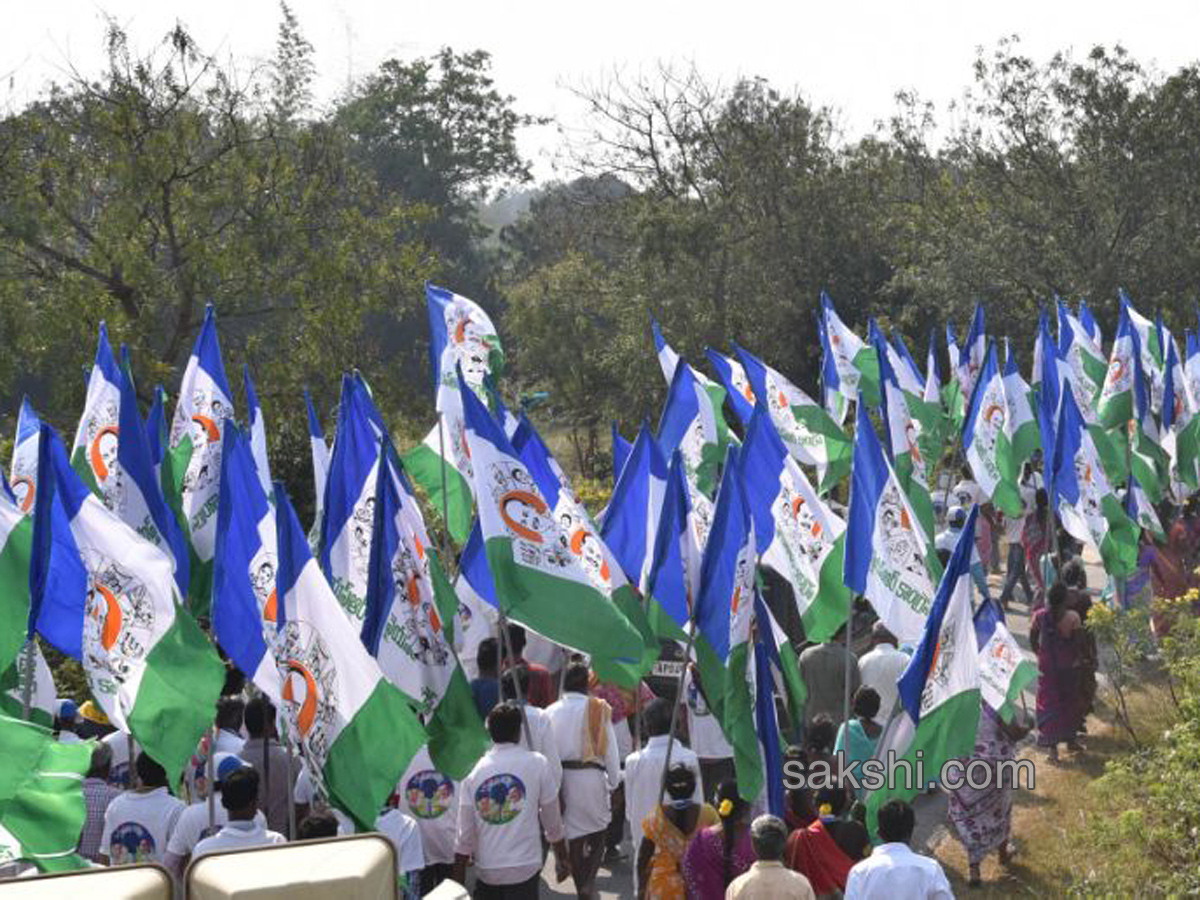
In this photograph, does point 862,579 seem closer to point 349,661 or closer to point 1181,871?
point 1181,871

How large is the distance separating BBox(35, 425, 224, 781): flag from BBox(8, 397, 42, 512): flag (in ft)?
9.02

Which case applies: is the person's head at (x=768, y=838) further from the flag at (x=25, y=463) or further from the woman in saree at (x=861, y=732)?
the flag at (x=25, y=463)

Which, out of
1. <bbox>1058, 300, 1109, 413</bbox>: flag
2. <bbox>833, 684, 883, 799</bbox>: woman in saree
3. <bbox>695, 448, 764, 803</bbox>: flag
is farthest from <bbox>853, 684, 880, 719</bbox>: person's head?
<bbox>1058, 300, 1109, 413</bbox>: flag

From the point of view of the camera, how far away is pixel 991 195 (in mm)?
30078

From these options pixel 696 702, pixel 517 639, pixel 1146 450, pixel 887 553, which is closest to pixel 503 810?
pixel 696 702

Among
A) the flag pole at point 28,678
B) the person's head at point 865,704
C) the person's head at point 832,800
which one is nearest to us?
the person's head at point 832,800

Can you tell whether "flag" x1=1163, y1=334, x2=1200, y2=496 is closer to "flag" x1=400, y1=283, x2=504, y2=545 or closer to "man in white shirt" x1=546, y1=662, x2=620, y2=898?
"flag" x1=400, y1=283, x2=504, y2=545

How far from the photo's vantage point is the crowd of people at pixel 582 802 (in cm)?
696

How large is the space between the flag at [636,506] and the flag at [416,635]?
2042 mm

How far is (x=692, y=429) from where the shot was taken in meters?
12.4

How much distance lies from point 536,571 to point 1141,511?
7.82 metres

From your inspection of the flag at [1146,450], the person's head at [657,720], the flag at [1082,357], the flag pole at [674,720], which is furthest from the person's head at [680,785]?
the flag at [1082,357]

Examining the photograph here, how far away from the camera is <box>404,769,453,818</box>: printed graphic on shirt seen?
27.1 feet

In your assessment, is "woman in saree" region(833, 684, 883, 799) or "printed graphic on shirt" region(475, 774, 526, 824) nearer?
"printed graphic on shirt" region(475, 774, 526, 824)
